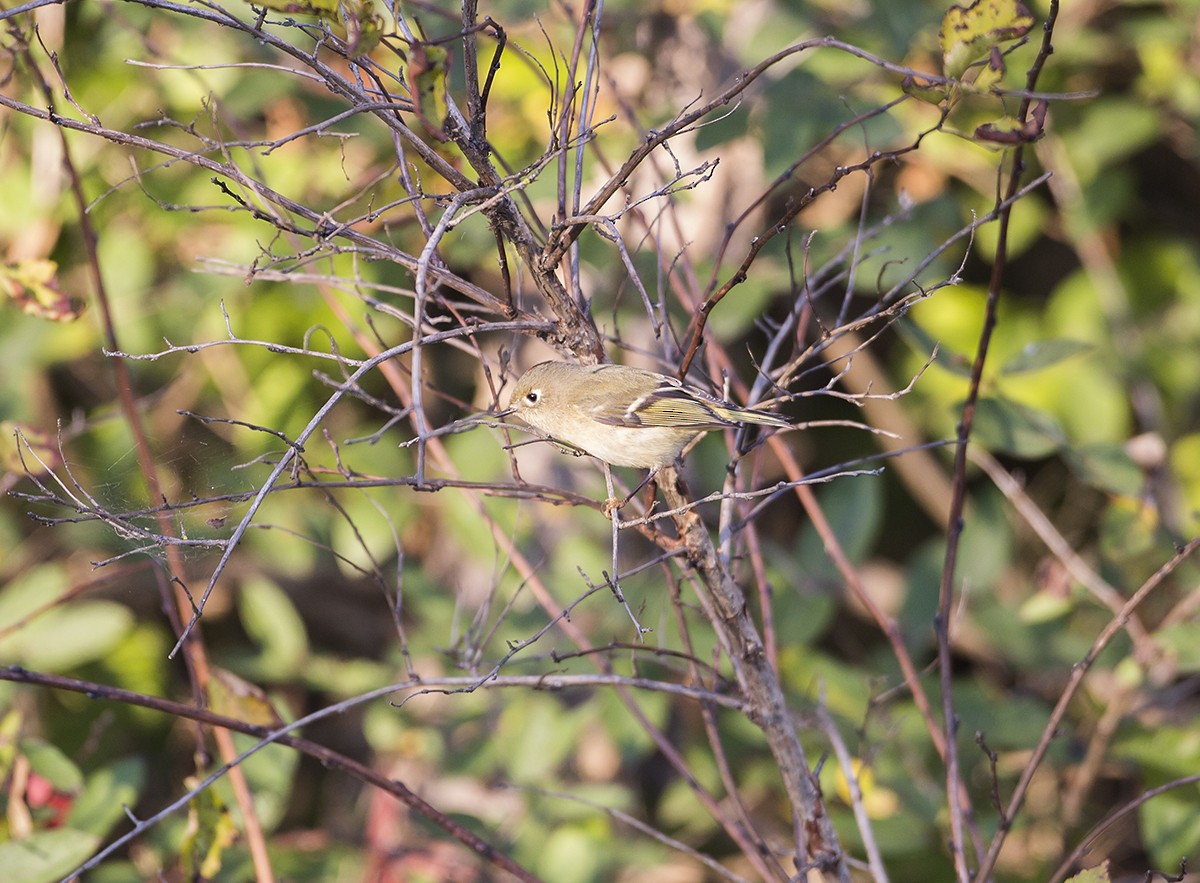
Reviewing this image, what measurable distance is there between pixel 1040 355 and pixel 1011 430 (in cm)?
16

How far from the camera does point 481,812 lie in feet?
10.6

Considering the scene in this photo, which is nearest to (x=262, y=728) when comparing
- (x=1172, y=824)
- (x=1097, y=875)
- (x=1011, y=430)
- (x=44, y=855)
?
(x=44, y=855)

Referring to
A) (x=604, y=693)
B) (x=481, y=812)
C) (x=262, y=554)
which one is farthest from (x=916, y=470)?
(x=262, y=554)

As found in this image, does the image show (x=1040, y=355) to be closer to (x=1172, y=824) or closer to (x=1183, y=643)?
(x=1183, y=643)

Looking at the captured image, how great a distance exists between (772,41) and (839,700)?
5.80 feet

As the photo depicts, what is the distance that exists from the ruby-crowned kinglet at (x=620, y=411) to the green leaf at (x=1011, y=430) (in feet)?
1.94

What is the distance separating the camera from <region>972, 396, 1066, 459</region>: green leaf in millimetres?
1997

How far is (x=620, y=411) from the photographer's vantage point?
69.7 inches

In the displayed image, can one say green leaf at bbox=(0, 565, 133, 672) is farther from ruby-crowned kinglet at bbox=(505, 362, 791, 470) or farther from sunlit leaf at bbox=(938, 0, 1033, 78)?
sunlit leaf at bbox=(938, 0, 1033, 78)

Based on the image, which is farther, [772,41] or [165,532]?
[772,41]

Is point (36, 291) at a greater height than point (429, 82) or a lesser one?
greater

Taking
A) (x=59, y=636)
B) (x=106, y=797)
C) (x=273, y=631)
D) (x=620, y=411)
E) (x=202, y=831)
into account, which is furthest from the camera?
(x=273, y=631)

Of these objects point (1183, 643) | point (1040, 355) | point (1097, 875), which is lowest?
point (1097, 875)

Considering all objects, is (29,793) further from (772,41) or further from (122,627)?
(772,41)
